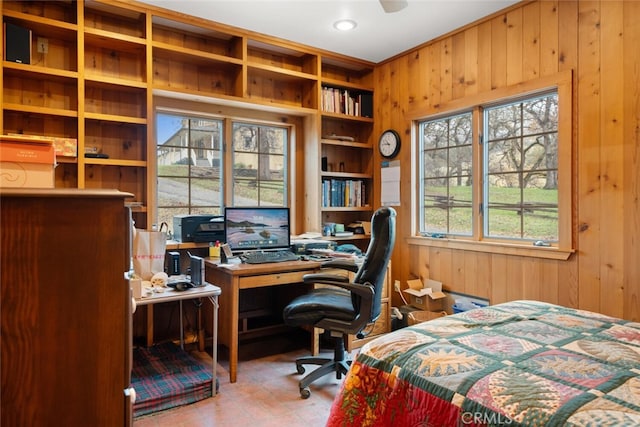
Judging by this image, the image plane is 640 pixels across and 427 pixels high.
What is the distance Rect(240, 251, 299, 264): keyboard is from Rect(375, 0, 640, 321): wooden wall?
4.60 ft

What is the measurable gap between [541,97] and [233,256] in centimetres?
251

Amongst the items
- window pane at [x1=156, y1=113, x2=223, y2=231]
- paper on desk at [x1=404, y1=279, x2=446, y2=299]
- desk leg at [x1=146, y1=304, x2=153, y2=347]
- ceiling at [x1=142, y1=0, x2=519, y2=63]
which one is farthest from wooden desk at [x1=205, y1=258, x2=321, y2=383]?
ceiling at [x1=142, y1=0, x2=519, y2=63]

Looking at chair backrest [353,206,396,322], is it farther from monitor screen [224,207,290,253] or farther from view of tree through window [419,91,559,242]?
view of tree through window [419,91,559,242]

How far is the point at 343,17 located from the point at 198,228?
6.48 ft

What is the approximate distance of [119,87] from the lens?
2873 mm

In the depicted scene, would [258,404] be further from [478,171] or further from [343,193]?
[478,171]

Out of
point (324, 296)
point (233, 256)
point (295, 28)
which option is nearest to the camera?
point (324, 296)

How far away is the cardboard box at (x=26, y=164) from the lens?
121 cm

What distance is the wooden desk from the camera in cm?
262

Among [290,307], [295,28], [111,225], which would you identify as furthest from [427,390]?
[295,28]

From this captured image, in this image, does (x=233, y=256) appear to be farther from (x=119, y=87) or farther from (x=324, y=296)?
(x=119, y=87)

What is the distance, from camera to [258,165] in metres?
3.69

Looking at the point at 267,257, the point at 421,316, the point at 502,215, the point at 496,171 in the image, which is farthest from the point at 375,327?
the point at 496,171

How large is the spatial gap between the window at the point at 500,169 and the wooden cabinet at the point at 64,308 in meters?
2.64
